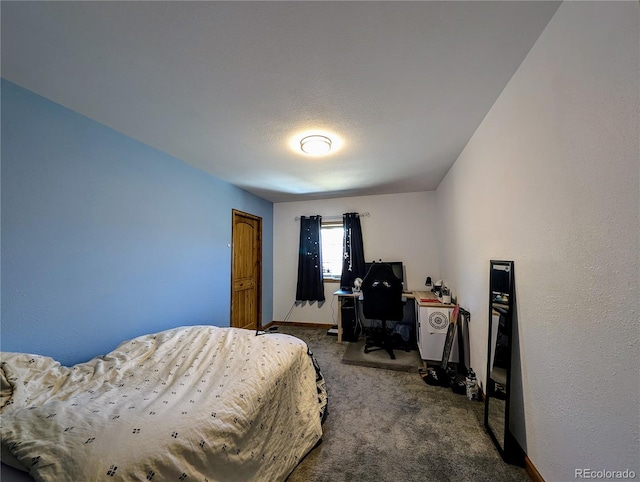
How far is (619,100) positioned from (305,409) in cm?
232

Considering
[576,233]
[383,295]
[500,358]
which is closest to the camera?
[576,233]

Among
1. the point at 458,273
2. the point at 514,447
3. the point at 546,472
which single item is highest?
the point at 458,273

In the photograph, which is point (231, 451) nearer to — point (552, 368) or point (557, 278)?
point (552, 368)

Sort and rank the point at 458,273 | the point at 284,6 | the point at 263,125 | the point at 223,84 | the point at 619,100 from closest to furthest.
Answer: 1. the point at 619,100
2. the point at 284,6
3. the point at 223,84
4. the point at 263,125
5. the point at 458,273

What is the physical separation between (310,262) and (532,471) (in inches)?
143

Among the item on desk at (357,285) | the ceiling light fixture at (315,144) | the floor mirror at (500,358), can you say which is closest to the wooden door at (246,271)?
the item on desk at (357,285)

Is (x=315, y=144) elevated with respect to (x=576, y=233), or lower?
elevated

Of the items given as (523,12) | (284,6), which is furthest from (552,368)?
(284,6)

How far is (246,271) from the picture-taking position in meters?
4.15

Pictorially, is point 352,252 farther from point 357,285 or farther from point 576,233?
point 576,233

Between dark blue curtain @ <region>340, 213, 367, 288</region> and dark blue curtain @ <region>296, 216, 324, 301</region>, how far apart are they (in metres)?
0.48

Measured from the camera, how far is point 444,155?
263cm

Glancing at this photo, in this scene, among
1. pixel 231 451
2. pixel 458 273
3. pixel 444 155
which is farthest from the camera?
pixel 458 273

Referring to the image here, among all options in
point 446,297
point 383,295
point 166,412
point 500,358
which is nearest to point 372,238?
point 383,295
